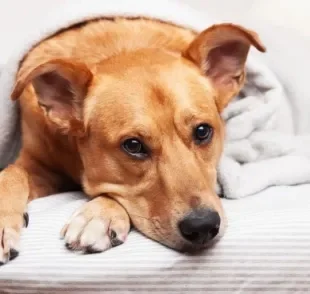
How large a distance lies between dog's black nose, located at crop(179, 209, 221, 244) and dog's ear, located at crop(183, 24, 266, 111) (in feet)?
1.61

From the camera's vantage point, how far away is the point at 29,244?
1525 millimetres

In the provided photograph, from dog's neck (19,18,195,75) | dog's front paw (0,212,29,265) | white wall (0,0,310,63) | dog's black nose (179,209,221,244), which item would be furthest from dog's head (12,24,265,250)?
white wall (0,0,310,63)

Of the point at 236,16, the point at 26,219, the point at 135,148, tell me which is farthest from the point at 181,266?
the point at 236,16

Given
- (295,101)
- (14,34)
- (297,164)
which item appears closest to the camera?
(297,164)

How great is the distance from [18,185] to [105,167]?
0.28m

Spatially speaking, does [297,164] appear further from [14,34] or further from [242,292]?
[14,34]

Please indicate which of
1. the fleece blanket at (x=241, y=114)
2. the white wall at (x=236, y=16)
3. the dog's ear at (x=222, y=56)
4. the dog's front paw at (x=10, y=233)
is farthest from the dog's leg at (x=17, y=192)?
the white wall at (x=236, y=16)

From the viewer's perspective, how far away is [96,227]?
4.95ft

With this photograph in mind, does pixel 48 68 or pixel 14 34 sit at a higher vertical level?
pixel 48 68

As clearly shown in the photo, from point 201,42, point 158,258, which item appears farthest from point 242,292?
point 201,42

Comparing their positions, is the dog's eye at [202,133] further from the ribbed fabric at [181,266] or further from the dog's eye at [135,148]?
the ribbed fabric at [181,266]

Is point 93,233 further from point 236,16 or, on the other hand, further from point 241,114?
point 236,16

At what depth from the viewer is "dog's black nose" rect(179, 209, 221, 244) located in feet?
4.66

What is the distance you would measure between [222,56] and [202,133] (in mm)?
332
